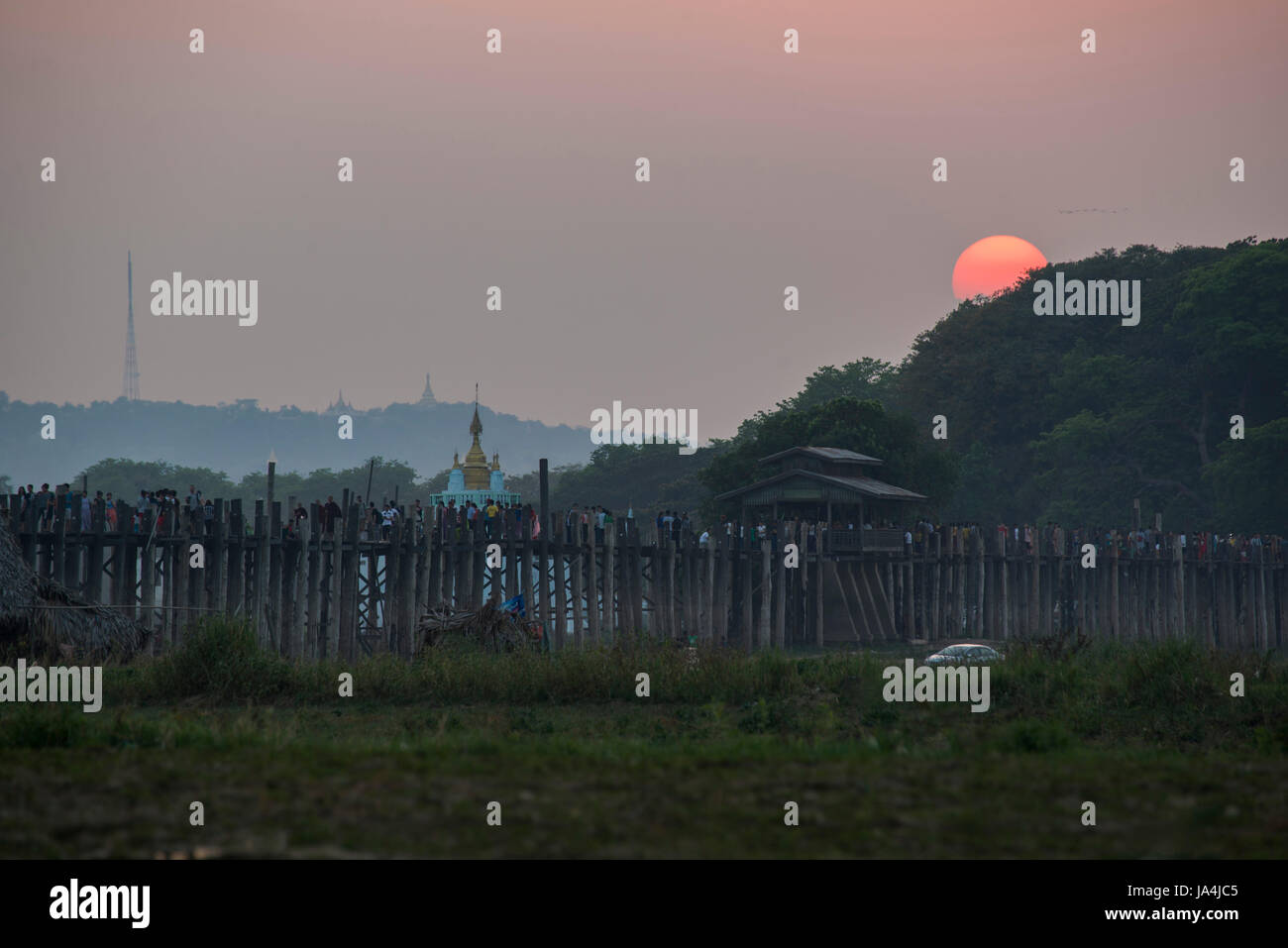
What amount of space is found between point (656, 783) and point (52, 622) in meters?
15.2

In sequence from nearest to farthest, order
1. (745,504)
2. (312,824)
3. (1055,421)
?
1. (312,824)
2. (745,504)
3. (1055,421)

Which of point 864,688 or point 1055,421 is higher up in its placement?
point 1055,421

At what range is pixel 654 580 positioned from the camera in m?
37.5

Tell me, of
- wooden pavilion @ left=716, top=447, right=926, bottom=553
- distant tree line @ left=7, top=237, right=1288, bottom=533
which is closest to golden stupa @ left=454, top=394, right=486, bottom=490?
distant tree line @ left=7, top=237, right=1288, bottom=533

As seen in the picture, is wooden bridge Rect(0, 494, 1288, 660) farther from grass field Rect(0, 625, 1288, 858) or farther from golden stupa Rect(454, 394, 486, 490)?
golden stupa Rect(454, 394, 486, 490)

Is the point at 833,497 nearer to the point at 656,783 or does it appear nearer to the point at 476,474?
the point at 476,474

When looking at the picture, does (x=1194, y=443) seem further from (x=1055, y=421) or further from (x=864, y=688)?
(x=864, y=688)

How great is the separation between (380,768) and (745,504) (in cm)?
3942

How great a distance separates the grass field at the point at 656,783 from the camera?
25.7ft

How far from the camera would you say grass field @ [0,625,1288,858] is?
783cm

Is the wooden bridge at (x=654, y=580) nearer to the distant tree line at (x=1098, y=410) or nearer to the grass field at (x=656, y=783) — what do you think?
the distant tree line at (x=1098, y=410)

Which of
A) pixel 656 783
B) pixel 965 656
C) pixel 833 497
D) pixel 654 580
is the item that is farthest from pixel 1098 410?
pixel 656 783

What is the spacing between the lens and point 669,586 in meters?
37.0
